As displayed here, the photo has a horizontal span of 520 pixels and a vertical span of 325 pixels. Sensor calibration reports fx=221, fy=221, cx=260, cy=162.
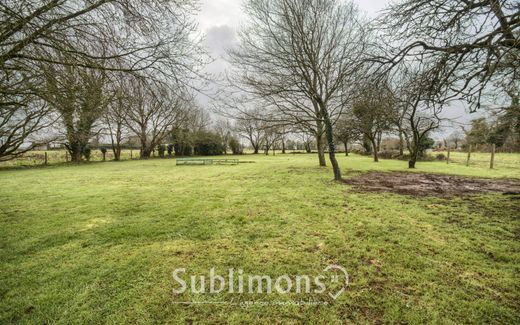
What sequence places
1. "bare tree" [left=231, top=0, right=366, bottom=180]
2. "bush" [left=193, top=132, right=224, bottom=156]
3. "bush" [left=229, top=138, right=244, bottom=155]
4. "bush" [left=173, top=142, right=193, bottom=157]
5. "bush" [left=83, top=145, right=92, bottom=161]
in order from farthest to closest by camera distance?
"bush" [left=229, top=138, right=244, bottom=155] → "bush" [left=193, top=132, right=224, bottom=156] → "bush" [left=173, top=142, right=193, bottom=157] → "bush" [left=83, top=145, right=92, bottom=161] → "bare tree" [left=231, top=0, right=366, bottom=180]

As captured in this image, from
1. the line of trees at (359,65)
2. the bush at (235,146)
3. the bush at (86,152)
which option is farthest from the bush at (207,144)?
the line of trees at (359,65)

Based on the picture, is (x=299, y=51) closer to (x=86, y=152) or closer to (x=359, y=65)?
(x=359, y=65)

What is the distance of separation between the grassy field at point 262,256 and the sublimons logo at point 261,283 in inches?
3.5

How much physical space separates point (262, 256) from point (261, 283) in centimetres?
61

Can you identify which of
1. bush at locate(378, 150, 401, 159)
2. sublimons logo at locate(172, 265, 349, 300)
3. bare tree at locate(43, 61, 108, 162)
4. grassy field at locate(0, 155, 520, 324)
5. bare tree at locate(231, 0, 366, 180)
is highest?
bare tree at locate(231, 0, 366, 180)

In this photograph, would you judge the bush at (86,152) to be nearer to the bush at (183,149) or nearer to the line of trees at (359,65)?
the bush at (183,149)

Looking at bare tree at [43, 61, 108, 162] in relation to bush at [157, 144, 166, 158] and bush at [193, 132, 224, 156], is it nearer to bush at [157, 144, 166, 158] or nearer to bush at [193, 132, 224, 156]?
bush at [157, 144, 166, 158]

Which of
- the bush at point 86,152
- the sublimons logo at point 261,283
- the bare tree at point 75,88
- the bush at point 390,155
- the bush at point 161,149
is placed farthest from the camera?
the bush at point 161,149

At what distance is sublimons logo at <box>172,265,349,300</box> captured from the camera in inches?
101

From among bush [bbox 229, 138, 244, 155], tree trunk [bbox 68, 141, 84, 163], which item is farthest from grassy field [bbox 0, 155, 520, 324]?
bush [bbox 229, 138, 244, 155]

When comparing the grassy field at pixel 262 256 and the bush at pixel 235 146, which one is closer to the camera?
the grassy field at pixel 262 256

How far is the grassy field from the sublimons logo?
89mm

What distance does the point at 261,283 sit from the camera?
2703mm

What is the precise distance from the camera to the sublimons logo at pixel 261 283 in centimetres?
257
